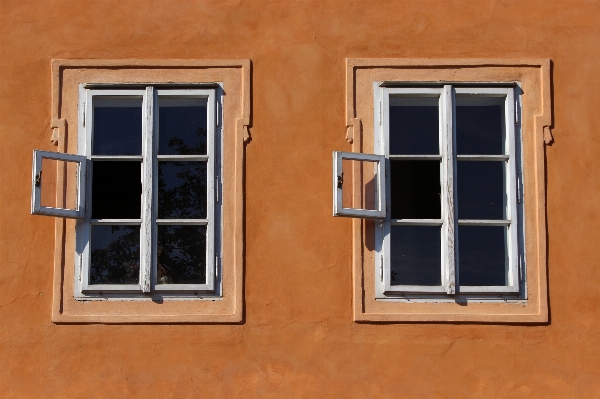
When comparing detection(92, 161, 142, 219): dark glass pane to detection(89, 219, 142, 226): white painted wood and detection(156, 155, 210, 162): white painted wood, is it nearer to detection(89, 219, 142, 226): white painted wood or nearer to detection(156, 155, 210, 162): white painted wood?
detection(89, 219, 142, 226): white painted wood

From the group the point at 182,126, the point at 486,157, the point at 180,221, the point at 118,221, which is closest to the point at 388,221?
the point at 486,157

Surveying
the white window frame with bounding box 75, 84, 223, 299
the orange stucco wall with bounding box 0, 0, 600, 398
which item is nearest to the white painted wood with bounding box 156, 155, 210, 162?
the white window frame with bounding box 75, 84, 223, 299

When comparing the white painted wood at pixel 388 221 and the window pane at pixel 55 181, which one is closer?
the white painted wood at pixel 388 221

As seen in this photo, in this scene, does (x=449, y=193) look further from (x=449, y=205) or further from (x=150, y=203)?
(x=150, y=203)

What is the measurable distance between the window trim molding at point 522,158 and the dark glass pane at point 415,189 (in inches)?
9.4

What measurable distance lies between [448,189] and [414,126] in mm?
483

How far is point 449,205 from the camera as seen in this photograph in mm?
6617

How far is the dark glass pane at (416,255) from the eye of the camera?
6617mm

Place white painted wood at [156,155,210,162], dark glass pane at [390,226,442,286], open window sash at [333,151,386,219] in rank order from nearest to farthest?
open window sash at [333,151,386,219] → dark glass pane at [390,226,442,286] → white painted wood at [156,155,210,162]

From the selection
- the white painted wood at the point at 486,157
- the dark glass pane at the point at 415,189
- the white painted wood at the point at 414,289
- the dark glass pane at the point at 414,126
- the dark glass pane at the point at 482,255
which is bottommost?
the white painted wood at the point at 414,289

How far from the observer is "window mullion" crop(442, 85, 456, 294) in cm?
654

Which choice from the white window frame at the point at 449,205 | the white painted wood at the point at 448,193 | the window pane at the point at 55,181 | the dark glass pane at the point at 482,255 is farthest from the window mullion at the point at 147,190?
the dark glass pane at the point at 482,255

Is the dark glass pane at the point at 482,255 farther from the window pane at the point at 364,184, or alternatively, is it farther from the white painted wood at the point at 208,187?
the white painted wood at the point at 208,187

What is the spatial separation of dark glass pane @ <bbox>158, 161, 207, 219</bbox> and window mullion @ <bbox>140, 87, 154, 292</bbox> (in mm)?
94
